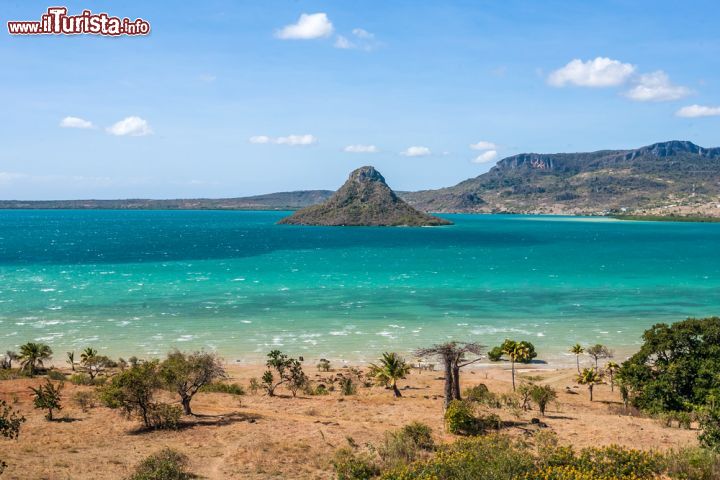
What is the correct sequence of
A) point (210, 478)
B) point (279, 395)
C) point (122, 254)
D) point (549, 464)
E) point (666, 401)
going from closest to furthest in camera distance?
1. point (549, 464)
2. point (210, 478)
3. point (666, 401)
4. point (279, 395)
5. point (122, 254)

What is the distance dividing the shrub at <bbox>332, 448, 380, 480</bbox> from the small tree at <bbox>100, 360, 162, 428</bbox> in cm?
1279

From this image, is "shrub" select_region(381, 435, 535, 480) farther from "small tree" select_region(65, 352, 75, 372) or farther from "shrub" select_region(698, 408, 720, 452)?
"small tree" select_region(65, 352, 75, 372)

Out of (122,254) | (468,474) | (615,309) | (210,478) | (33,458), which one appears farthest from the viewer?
(122,254)

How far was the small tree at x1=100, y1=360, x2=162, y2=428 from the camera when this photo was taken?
30.5 metres

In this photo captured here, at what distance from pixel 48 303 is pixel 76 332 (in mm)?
20468

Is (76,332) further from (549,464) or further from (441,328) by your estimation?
(549,464)

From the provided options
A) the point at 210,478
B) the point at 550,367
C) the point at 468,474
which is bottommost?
the point at 550,367

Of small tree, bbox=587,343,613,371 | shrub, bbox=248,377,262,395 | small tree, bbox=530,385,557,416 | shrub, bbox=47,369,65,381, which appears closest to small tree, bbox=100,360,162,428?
shrub, bbox=248,377,262,395

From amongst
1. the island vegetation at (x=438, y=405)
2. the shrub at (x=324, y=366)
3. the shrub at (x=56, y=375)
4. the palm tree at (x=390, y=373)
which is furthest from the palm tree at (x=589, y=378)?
the shrub at (x=56, y=375)

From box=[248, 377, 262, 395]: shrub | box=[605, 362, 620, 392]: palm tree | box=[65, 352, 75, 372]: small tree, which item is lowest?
box=[605, 362, 620, 392]: palm tree

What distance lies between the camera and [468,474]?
19.5m

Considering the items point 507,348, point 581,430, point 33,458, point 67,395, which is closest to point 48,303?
point 67,395

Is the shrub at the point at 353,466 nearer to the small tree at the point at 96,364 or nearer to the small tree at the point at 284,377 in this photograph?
the small tree at the point at 284,377

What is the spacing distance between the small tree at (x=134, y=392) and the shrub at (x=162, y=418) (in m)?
0.13
